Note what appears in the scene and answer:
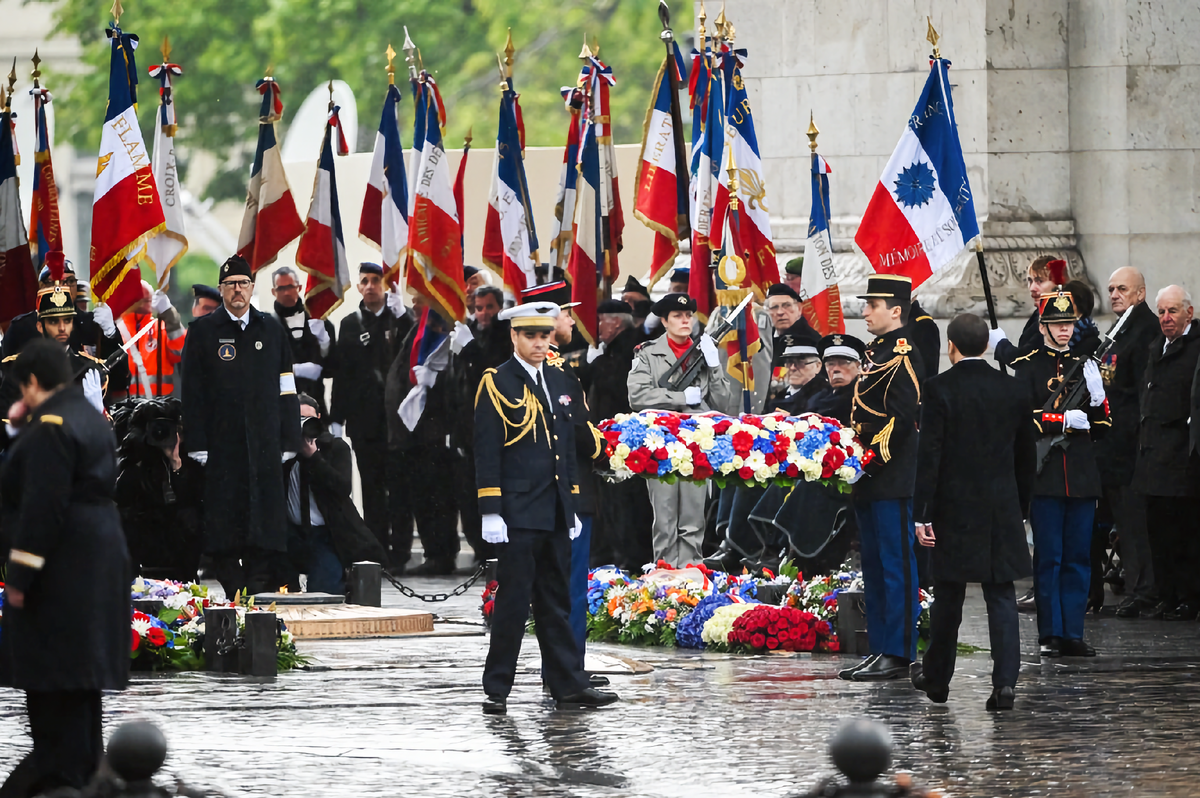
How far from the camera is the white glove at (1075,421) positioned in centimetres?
1234

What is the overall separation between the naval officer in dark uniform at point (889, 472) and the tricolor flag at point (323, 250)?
7.77 m

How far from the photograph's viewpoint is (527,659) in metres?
12.3

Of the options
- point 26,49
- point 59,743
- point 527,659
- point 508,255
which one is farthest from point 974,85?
point 26,49

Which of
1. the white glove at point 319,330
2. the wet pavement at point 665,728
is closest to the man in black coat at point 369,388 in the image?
the white glove at point 319,330

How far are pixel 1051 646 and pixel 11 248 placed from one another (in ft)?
28.6

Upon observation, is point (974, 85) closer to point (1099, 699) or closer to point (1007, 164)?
point (1007, 164)

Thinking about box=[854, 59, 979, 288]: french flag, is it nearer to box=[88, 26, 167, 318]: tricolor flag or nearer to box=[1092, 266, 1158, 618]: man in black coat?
box=[1092, 266, 1158, 618]: man in black coat

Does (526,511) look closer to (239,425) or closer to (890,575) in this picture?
(890,575)

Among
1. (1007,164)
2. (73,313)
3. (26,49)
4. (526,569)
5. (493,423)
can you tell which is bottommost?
(526,569)

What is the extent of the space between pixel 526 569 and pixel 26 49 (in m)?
42.1

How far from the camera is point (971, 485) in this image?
33.4 ft

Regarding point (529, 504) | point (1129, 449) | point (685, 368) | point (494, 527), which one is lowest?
point (494, 527)

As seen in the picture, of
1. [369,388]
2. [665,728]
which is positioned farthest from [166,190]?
[665,728]

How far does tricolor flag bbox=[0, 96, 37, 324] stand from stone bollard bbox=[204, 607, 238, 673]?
5313mm
